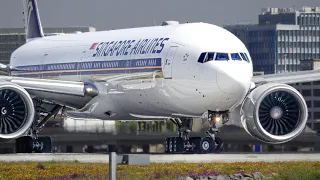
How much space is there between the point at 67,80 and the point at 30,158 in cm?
1032

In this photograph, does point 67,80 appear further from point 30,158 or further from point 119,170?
point 119,170

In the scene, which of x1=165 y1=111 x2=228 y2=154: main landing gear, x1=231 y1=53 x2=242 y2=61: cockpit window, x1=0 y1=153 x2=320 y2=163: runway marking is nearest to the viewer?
x1=0 y1=153 x2=320 y2=163: runway marking

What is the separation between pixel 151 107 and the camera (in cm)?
5084

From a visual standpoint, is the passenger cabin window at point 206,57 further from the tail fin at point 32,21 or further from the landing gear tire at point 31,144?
the tail fin at point 32,21

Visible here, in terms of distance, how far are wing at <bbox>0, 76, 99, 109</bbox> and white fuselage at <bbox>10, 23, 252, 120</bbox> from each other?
630mm

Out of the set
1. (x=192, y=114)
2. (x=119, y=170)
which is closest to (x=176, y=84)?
(x=192, y=114)

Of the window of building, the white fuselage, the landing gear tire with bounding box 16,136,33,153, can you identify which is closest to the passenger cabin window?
the white fuselage

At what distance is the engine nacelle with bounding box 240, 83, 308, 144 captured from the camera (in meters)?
50.1

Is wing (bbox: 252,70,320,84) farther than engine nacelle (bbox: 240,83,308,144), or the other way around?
wing (bbox: 252,70,320,84)

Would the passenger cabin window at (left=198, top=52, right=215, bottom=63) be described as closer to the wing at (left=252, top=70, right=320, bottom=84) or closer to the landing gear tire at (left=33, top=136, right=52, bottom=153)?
the wing at (left=252, top=70, right=320, bottom=84)

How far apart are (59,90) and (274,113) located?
343 inches

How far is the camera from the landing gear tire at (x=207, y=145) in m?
49.9

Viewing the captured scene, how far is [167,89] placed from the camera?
49125mm

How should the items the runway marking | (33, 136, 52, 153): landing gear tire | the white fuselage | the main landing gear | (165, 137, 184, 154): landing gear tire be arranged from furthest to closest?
1. (33, 136, 52, 153): landing gear tire
2. (165, 137, 184, 154): landing gear tire
3. the main landing gear
4. the white fuselage
5. the runway marking
